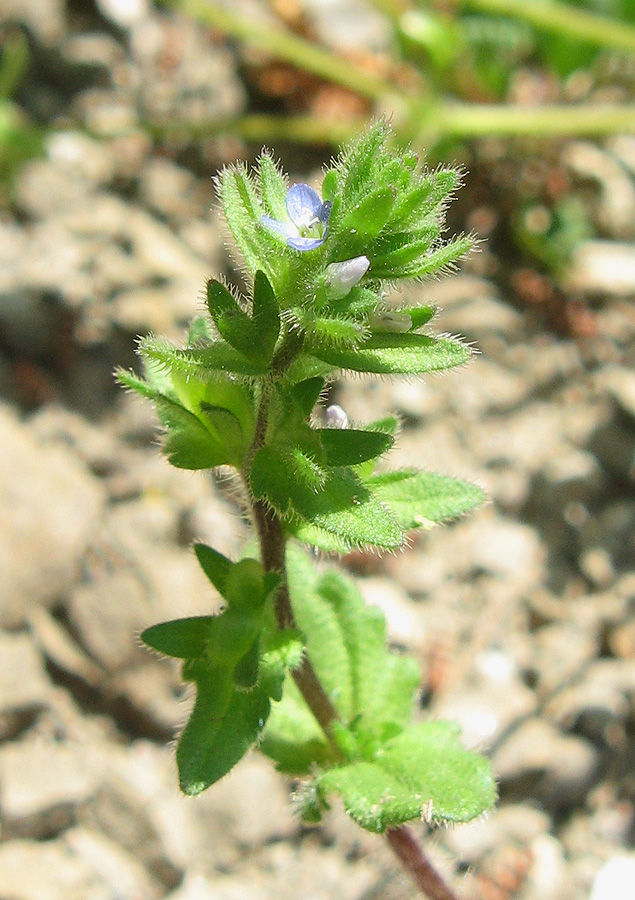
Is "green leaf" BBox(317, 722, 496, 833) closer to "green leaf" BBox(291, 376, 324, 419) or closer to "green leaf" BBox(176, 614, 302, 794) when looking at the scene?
"green leaf" BBox(176, 614, 302, 794)

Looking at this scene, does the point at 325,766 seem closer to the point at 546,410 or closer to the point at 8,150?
the point at 546,410

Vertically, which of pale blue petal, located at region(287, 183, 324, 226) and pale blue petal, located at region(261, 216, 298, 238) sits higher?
pale blue petal, located at region(287, 183, 324, 226)

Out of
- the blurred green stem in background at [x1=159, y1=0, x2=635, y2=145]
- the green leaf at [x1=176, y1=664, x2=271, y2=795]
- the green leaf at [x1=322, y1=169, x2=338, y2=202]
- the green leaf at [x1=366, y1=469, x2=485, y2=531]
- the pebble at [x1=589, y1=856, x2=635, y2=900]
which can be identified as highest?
the blurred green stem in background at [x1=159, y1=0, x2=635, y2=145]

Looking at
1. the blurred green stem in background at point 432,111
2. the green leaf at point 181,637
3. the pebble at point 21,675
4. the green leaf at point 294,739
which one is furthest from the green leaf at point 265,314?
the blurred green stem in background at point 432,111

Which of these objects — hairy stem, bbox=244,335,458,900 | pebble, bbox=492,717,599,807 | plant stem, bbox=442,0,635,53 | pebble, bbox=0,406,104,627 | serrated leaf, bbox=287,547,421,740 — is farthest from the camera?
plant stem, bbox=442,0,635,53

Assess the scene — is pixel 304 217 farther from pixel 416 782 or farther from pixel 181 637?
pixel 416 782

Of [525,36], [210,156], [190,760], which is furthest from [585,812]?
[525,36]

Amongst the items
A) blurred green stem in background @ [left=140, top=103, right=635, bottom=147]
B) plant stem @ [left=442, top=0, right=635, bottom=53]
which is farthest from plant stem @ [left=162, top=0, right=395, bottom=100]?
plant stem @ [left=442, top=0, right=635, bottom=53]

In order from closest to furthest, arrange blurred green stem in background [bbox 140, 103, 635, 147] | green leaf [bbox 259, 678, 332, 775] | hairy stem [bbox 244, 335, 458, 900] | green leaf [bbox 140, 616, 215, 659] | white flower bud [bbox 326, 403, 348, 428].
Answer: hairy stem [bbox 244, 335, 458, 900] → green leaf [bbox 140, 616, 215, 659] → white flower bud [bbox 326, 403, 348, 428] → green leaf [bbox 259, 678, 332, 775] → blurred green stem in background [bbox 140, 103, 635, 147]

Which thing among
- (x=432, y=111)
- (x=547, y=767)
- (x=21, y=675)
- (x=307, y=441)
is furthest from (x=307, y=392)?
(x=432, y=111)
